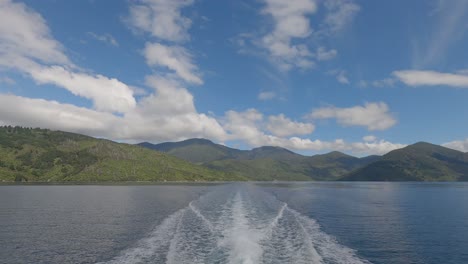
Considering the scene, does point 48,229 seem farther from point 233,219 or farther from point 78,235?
point 233,219

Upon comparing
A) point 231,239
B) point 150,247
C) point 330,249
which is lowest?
point 150,247

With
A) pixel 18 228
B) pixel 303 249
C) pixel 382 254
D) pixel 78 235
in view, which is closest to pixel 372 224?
pixel 382 254

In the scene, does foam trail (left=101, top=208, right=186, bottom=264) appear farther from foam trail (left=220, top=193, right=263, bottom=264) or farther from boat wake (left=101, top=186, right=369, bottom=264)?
foam trail (left=220, top=193, right=263, bottom=264)

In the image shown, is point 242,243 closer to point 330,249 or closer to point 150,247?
point 330,249

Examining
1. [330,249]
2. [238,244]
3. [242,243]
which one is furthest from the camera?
[242,243]

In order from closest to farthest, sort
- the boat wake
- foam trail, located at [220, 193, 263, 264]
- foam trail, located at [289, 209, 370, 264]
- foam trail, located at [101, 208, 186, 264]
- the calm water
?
foam trail, located at [220, 193, 263, 264] < the boat wake < foam trail, located at [101, 208, 186, 264] < foam trail, located at [289, 209, 370, 264] < the calm water

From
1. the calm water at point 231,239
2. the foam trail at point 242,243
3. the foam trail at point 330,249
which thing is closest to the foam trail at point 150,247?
the calm water at point 231,239

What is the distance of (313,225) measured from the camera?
67188mm

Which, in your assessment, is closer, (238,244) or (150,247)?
(238,244)

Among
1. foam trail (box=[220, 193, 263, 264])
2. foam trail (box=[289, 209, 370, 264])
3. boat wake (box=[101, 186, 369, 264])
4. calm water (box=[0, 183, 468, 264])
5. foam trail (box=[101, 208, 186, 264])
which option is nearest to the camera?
foam trail (box=[220, 193, 263, 264])

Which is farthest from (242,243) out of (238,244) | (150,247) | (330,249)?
(150,247)

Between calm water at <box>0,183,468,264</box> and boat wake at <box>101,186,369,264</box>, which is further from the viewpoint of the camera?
calm water at <box>0,183,468,264</box>

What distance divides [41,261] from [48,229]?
25216mm

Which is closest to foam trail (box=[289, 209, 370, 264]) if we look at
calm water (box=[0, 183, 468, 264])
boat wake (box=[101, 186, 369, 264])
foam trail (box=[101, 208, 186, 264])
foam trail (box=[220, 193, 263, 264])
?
boat wake (box=[101, 186, 369, 264])
